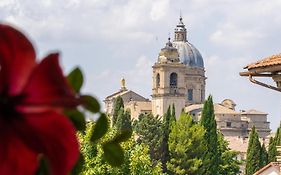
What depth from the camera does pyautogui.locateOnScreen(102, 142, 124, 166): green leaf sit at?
4.04 ft

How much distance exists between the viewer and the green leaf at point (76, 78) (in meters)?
1.15

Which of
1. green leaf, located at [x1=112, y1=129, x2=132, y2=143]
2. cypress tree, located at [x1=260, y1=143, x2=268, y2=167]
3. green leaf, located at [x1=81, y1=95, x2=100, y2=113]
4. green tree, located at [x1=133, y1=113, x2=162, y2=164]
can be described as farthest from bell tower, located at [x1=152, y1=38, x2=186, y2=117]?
green leaf, located at [x1=81, y1=95, x2=100, y2=113]

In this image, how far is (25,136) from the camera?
98 centimetres

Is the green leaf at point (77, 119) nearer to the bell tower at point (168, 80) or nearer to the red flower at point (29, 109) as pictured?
the red flower at point (29, 109)

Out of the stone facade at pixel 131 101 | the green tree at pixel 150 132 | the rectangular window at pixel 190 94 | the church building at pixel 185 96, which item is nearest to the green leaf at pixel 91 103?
the green tree at pixel 150 132

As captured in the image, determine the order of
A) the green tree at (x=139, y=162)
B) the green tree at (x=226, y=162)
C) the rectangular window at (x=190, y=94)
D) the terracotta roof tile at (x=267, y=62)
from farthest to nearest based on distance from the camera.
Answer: the rectangular window at (x=190, y=94) → the green tree at (x=226, y=162) → the green tree at (x=139, y=162) → the terracotta roof tile at (x=267, y=62)

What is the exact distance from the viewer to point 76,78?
1.18 meters

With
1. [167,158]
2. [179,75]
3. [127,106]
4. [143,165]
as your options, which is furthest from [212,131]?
[127,106]

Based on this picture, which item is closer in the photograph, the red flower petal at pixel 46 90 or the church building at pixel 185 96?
the red flower petal at pixel 46 90

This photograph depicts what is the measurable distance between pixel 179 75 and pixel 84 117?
116 metres

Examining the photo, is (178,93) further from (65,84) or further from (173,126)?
(65,84)

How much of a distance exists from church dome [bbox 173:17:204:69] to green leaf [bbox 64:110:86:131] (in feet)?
427

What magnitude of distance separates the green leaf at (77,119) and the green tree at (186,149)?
58.7 metres

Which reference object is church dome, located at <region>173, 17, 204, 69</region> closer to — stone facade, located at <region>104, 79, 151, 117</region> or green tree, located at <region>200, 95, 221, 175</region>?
stone facade, located at <region>104, 79, 151, 117</region>
